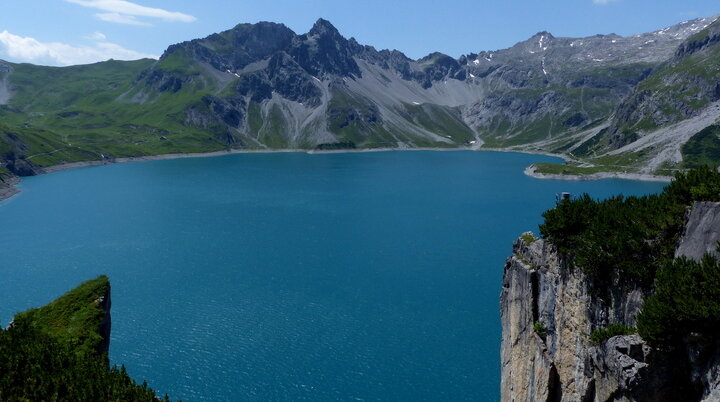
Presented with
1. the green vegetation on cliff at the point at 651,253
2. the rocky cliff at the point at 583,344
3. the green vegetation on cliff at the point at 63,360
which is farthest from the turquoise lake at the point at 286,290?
the green vegetation on cliff at the point at 651,253

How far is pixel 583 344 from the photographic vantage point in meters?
30.9

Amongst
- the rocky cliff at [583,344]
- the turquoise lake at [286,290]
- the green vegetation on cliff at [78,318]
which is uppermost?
the rocky cliff at [583,344]

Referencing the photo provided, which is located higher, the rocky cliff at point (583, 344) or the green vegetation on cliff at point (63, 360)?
the rocky cliff at point (583, 344)

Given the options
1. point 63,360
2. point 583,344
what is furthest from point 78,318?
point 583,344

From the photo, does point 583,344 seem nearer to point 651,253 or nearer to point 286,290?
point 651,253

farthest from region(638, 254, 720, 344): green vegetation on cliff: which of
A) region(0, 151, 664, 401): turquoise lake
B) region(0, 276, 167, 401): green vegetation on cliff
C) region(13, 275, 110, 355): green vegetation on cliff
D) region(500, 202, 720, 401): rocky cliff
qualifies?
region(0, 151, 664, 401): turquoise lake

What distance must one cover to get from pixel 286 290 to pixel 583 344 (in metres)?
72.0

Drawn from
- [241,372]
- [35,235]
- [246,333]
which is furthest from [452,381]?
[35,235]

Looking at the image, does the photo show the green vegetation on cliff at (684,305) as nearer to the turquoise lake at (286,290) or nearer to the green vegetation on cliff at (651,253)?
the green vegetation on cliff at (651,253)

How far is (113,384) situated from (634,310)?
1264 inches

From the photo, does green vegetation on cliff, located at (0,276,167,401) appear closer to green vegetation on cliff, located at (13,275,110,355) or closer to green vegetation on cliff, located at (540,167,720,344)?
green vegetation on cliff, located at (13,275,110,355)

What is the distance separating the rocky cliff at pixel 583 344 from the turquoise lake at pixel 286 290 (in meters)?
24.1

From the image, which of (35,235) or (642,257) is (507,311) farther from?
(35,235)

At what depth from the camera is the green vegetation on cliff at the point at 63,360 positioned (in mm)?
28062
